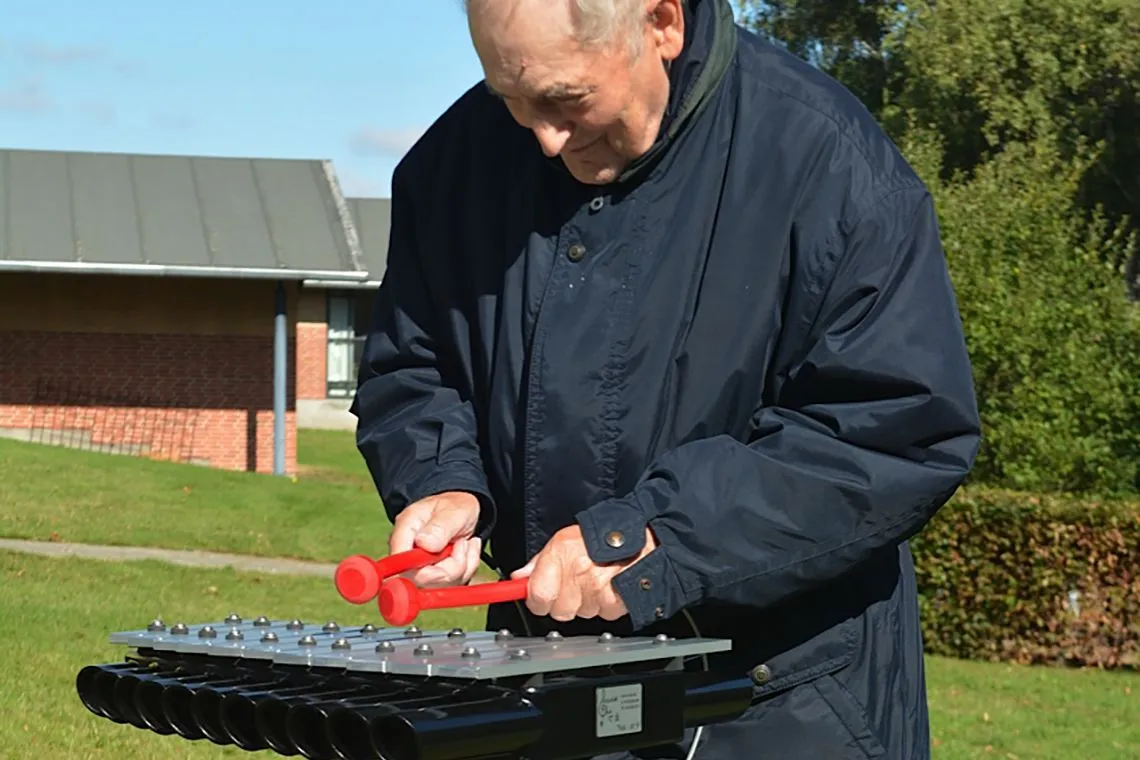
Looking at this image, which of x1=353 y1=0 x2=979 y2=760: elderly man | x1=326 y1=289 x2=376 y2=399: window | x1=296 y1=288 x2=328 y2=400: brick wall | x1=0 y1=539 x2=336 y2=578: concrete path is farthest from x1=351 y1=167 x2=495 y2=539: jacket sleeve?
x1=326 y1=289 x2=376 y2=399: window

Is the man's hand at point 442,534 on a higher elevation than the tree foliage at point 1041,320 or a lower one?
higher

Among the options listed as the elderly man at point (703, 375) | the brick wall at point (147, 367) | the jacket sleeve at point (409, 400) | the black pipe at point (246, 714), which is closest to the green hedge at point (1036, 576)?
the jacket sleeve at point (409, 400)

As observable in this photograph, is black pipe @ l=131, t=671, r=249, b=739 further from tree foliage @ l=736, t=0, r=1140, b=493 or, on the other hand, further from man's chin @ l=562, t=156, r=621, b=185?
tree foliage @ l=736, t=0, r=1140, b=493

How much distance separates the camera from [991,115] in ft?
107

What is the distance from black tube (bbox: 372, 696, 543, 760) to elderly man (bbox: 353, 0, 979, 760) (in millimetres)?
330

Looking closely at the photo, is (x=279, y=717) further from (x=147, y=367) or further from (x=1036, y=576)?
(x=147, y=367)

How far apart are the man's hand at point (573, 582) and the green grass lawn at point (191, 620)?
533 cm

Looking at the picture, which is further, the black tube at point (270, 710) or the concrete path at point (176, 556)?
the concrete path at point (176, 556)

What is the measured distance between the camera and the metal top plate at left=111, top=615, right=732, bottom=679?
217cm

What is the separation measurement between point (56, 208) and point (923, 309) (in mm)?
26578

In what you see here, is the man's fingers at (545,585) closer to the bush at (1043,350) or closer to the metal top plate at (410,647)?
the metal top plate at (410,647)

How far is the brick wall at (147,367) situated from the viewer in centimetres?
2797

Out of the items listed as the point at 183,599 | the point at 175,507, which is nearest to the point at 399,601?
the point at 183,599

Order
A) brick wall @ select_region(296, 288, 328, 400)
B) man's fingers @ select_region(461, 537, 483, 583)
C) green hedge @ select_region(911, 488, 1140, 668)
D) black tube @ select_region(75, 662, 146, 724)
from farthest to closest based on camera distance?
brick wall @ select_region(296, 288, 328, 400)
green hedge @ select_region(911, 488, 1140, 668)
man's fingers @ select_region(461, 537, 483, 583)
black tube @ select_region(75, 662, 146, 724)
